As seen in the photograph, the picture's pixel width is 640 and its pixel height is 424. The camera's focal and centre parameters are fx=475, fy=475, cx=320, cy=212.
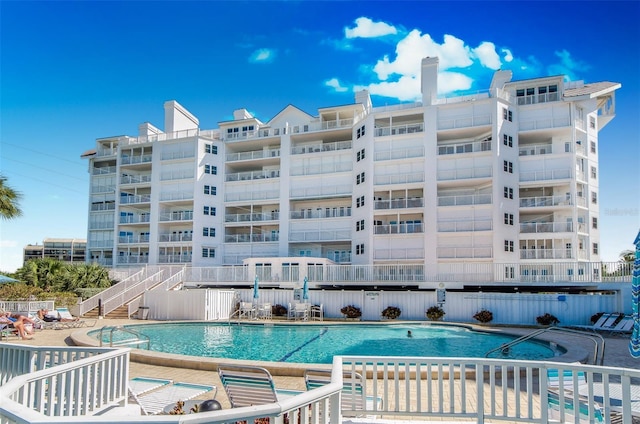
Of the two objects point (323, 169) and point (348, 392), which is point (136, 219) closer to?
point (323, 169)

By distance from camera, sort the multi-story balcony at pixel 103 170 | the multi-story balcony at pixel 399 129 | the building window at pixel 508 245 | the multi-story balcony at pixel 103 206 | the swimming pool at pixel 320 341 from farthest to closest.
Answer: the multi-story balcony at pixel 103 170, the multi-story balcony at pixel 103 206, the multi-story balcony at pixel 399 129, the building window at pixel 508 245, the swimming pool at pixel 320 341

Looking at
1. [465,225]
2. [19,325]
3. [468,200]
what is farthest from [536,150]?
[19,325]

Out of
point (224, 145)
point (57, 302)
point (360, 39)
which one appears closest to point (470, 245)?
point (360, 39)

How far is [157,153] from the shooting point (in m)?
48.3

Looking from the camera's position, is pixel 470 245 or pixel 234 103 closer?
pixel 470 245

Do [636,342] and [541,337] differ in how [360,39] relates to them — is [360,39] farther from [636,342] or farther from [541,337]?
[636,342]

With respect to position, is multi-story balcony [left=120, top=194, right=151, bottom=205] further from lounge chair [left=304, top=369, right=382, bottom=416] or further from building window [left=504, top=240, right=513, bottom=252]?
lounge chair [left=304, top=369, right=382, bottom=416]

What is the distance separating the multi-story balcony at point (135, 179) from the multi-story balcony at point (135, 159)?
1.47m

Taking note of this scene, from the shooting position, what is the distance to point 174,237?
46.7 metres

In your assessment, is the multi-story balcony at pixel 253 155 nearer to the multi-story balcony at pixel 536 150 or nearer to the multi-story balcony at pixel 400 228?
the multi-story balcony at pixel 400 228

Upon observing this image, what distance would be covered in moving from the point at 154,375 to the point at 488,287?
2529cm

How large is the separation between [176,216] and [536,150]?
3336 centimetres

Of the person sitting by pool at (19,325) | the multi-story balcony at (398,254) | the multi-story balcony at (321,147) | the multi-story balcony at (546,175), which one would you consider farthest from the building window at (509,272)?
the person sitting by pool at (19,325)

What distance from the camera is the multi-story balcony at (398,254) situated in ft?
125
